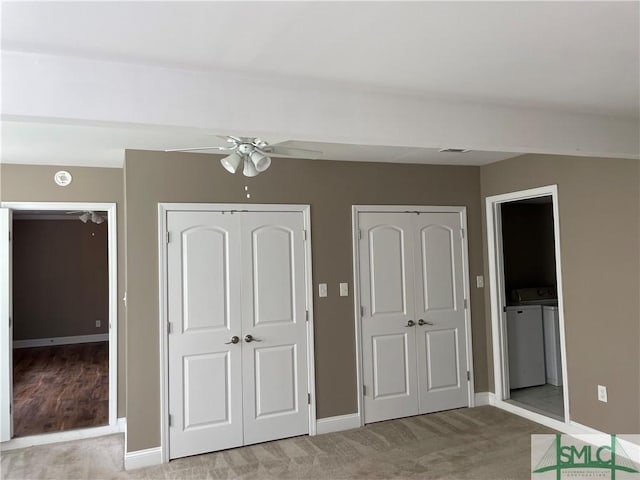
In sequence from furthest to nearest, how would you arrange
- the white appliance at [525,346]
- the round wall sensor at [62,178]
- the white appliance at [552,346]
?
the white appliance at [552,346] < the white appliance at [525,346] < the round wall sensor at [62,178]

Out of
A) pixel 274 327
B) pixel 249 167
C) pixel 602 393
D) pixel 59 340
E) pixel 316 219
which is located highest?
pixel 249 167

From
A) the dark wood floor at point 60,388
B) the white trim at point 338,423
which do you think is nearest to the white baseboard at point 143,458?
the dark wood floor at point 60,388

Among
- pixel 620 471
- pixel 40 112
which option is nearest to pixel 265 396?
pixel 620 471

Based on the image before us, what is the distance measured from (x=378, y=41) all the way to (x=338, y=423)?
3.44 m

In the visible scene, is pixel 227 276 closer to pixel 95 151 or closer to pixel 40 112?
pixel 95 151

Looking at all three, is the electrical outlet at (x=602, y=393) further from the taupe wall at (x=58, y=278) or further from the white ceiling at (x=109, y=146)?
the taupe wall at (x=58, y=278)

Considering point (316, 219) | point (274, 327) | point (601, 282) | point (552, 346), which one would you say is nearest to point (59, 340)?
point (274, 327)

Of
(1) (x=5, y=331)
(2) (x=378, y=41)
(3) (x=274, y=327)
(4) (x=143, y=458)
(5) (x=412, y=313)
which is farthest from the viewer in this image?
(5) (x=412, y=313)

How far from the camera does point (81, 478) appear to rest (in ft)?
11.3

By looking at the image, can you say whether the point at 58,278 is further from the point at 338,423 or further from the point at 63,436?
the point at 338,423

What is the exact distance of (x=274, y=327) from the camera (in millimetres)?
4105

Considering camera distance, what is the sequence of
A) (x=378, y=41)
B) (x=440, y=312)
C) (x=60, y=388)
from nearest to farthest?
(x=378, y=41), (x=440, y=312), (x=60, y=388)

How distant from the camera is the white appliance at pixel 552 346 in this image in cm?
524

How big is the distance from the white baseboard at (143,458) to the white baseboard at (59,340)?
615 cm
